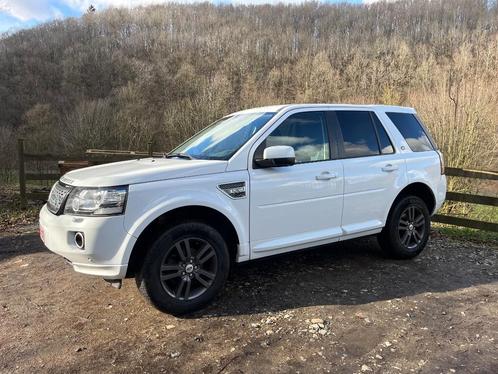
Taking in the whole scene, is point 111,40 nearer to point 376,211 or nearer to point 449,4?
point 449,4

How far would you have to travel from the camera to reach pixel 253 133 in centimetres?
476

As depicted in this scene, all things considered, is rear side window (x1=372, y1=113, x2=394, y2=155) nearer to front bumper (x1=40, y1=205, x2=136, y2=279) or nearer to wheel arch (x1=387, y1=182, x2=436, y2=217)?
wheel arch (x1=387, y1=182, x2=436, y2=217)

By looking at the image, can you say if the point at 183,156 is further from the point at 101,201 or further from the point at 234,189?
the point at 101,201

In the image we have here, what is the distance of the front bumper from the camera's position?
12.7ft

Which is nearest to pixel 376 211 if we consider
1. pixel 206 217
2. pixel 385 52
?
pixel 206 217

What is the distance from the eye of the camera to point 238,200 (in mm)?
4434

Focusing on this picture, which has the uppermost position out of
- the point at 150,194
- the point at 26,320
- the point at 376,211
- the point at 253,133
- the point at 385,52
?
the point at 385,52

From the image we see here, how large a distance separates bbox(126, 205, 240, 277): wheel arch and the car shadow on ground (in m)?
0.54

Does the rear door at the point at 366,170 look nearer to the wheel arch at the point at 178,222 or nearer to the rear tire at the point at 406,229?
the rear tire at the point at 406,229

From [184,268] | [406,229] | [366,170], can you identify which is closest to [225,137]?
[184,268]

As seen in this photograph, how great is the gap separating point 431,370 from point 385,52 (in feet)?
239

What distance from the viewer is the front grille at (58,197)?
13.7 ft

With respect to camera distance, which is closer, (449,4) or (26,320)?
(26,320)

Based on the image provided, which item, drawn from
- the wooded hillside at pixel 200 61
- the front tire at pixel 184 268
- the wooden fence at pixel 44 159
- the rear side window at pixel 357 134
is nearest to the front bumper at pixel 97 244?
the front tire at pixel 184 268
